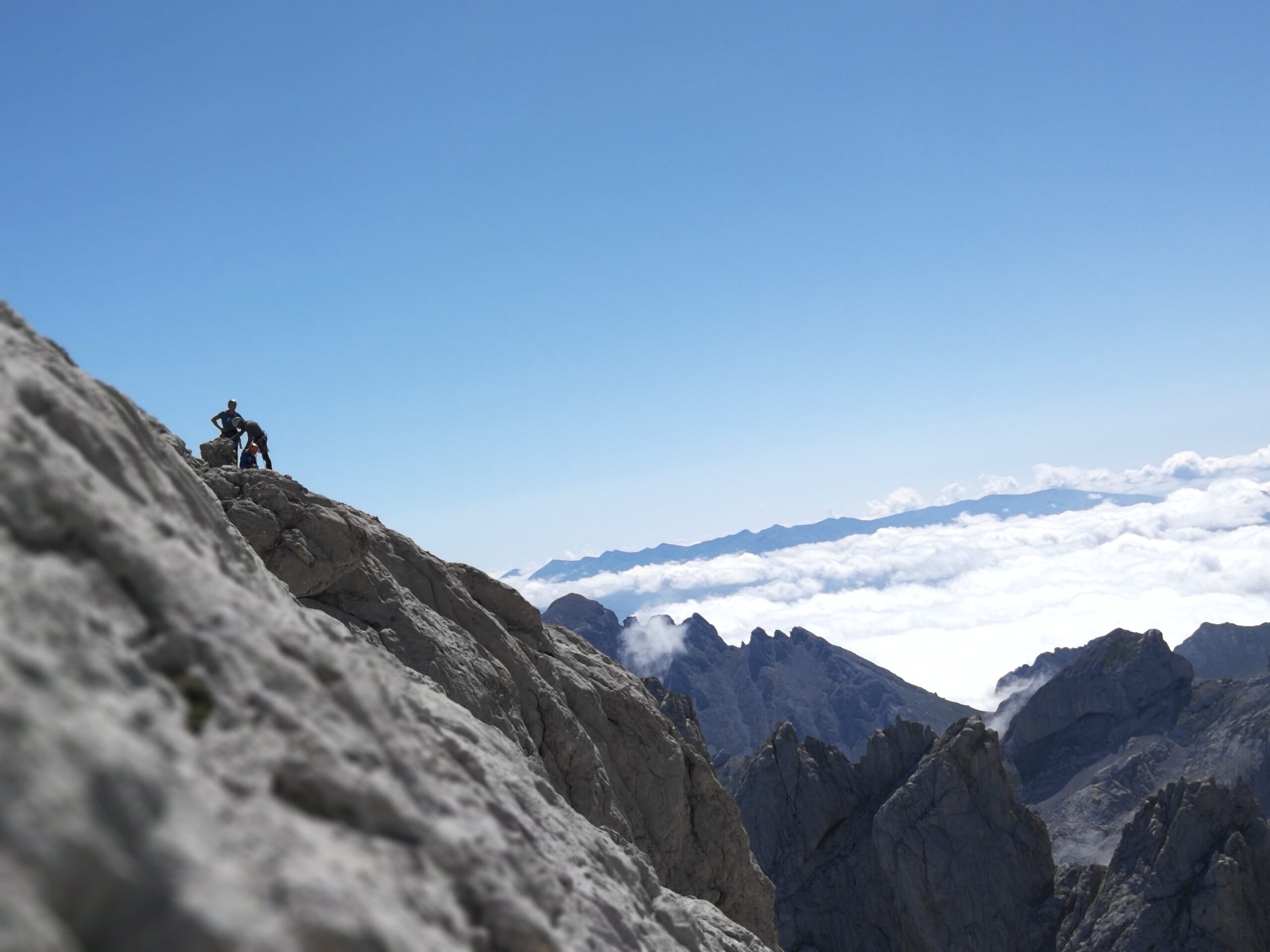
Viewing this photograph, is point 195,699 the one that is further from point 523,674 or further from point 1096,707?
point 1096,707

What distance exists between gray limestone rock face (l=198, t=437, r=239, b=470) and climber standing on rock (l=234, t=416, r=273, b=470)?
329 millimetres

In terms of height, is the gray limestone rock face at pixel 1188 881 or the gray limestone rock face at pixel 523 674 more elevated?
the gray limestone rock face at pixel 523 674

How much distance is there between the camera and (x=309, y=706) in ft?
25.3

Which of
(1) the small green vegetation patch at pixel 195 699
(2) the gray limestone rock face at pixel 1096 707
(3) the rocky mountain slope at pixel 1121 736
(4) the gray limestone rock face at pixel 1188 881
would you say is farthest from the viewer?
(2) the gray limestone rock face at pixel 1096 707

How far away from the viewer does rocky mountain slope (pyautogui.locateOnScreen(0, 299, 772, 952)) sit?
5090 millimetres

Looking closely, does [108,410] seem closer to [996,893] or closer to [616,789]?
[616,789]

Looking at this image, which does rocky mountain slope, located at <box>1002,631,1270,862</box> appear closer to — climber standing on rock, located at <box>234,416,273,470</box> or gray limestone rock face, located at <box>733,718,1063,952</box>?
gray limestone rock face, located at <box>733,718,1063,952</box>

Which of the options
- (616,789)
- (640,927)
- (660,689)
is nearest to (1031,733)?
(660,689)

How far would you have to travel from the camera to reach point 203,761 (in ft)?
20.4

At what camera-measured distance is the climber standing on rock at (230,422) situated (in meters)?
27.9

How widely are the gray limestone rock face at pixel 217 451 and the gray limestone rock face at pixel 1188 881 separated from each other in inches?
2897

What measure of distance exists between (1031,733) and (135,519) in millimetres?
196358

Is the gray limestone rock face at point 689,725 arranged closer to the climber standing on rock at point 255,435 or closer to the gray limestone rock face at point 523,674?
the gray limestone rock face at point 523,674

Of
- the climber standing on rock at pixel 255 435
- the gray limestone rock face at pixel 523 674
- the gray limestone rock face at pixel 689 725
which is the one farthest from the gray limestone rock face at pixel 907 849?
the climber standing on rock at pixel 255 435
